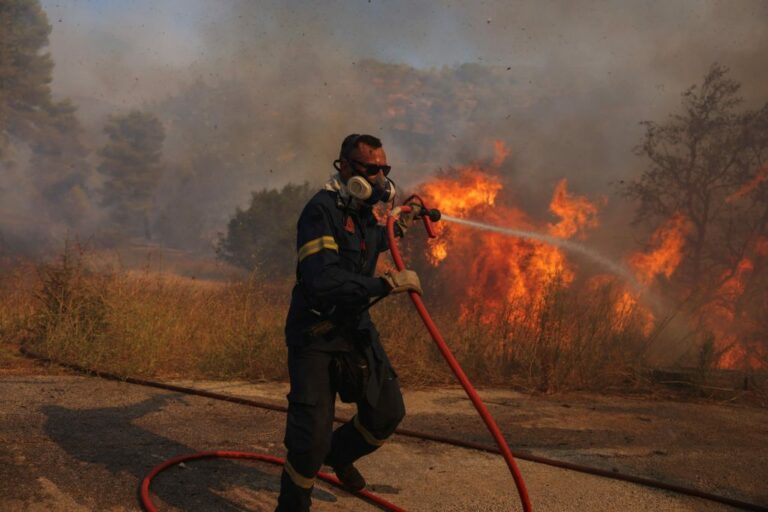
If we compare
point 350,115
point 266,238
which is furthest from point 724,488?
point 350,115

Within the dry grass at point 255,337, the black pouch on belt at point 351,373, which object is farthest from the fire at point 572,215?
the black pouch on belt at point 351,373

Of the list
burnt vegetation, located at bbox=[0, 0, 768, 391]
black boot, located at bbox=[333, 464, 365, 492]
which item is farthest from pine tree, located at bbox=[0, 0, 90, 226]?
black boot, located at bbox=[333, 464, 365, 492]

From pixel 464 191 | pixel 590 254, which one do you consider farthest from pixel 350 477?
pixel 464 191

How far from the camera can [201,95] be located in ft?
358

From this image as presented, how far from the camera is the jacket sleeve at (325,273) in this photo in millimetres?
3061

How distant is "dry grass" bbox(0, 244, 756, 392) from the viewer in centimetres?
701

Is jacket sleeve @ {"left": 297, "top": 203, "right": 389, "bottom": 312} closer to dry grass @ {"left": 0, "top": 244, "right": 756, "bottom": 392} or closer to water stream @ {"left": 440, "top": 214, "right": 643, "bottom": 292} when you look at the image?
dry grass @ {"left": 0, "top": 244, "right": 756, "bottom": 392}

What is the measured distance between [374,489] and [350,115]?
44407 millimetres

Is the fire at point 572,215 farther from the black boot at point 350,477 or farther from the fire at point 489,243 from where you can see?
the black boot at point 350,477

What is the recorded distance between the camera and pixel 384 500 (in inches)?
150

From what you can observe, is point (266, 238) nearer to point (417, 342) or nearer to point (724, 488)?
point (417, 342)

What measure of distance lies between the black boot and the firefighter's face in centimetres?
164

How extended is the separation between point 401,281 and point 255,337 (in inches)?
183

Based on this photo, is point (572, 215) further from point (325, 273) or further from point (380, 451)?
point (325, 273)
